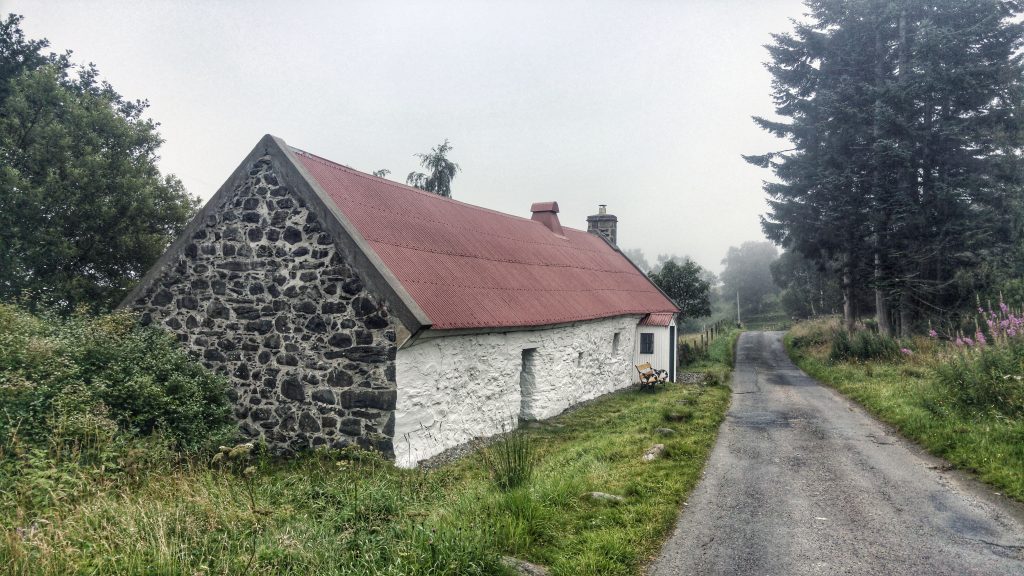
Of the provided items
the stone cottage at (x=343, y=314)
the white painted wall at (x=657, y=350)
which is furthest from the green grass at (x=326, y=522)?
the white painted wall at (x=657, y=350)

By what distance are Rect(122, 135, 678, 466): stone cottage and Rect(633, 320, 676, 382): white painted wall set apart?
681 centimetres

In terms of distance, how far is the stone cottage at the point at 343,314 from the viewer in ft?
27.0

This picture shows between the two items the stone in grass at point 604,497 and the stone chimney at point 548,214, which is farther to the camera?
the stone chimney at point 548,214

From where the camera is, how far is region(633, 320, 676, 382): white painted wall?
1795cm

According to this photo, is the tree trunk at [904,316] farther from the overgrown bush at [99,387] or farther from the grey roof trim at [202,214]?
the overgrown bush at [99,387]

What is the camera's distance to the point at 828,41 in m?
23.9

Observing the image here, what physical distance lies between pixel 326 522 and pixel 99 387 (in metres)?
4.33

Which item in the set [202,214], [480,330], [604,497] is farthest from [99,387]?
[604,497]

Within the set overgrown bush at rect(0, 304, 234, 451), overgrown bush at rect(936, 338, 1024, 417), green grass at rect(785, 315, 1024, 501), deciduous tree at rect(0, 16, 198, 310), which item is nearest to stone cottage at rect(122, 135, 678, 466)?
overgrown bush at rect(0, 304, 234, 451)

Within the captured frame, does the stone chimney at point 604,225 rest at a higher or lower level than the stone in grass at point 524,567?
higher

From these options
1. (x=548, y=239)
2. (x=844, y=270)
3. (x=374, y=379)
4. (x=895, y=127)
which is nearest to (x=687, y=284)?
(x=844, y=270)

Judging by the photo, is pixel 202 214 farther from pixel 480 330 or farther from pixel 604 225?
pixel 604 225

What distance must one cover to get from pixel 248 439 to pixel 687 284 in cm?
2339

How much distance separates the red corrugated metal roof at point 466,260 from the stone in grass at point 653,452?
331 cm
